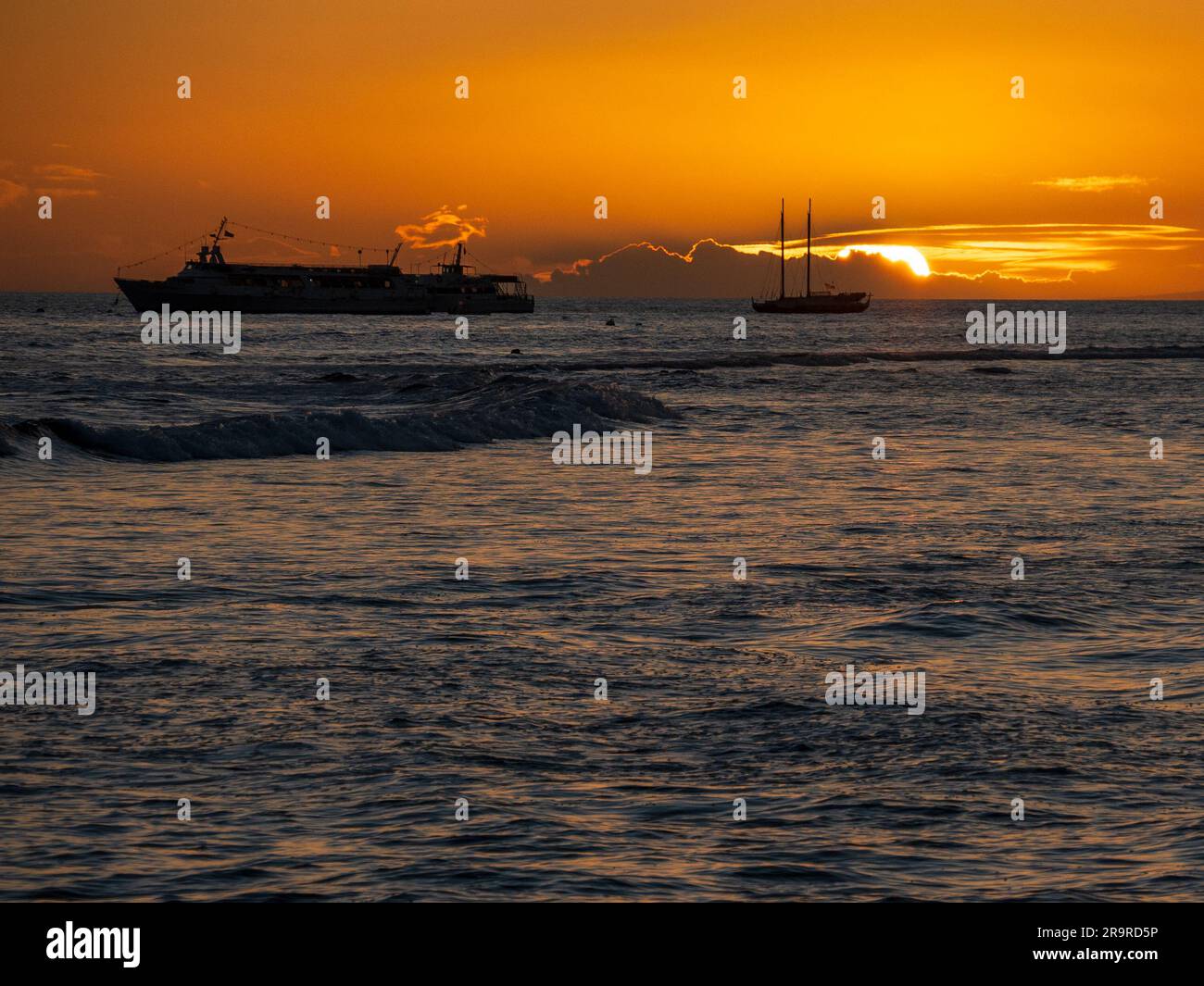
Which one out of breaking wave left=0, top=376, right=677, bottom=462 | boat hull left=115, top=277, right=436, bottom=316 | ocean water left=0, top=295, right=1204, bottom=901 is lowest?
ocean water left=0, top=295, right=1204, bottom=901

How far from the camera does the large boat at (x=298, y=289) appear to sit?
16538 centimetres

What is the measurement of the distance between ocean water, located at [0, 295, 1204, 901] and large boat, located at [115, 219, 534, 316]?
144 metres

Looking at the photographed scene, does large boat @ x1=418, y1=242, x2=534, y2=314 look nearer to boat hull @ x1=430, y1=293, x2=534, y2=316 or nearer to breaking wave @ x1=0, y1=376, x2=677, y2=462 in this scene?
boat hull @ x1=430, y1=293, x2=534, y2=316

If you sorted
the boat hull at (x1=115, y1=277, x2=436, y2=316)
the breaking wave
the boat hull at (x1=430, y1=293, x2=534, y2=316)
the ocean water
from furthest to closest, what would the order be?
the boat hull at (x1=430, y1=293, x2=534, y2=316) < the boat hull at (x1=115, y1=277, x2=436, y2=316) < the breaking wave < the ocean water

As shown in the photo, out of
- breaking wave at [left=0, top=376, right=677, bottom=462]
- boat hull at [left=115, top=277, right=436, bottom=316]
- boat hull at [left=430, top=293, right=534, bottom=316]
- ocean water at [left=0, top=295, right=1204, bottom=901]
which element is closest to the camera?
ocean water at [left=0, top=295, right=1204, bottom=901]

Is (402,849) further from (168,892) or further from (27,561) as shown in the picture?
(27,561)

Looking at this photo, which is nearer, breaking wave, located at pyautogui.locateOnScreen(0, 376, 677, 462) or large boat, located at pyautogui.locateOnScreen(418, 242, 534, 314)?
breaking wave, located at pyautogui.locateOnScreen(0, 376, 677, 462)

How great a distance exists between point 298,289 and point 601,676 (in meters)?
167

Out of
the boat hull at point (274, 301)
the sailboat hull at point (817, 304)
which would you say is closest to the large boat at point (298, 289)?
the boat hull at point (274, 301)

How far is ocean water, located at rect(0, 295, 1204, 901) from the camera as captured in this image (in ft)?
21.8

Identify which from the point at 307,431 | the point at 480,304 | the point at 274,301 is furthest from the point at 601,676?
the point at 480,304

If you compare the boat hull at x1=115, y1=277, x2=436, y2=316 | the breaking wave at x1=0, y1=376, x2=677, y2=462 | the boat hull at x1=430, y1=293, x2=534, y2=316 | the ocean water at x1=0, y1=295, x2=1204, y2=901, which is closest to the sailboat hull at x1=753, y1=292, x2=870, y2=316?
Answer: the boat hull at x1=430, y1=293, x2=534, y2=316

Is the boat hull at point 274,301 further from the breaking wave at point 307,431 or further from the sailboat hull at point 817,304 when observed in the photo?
the breaking wave at point 307,431
